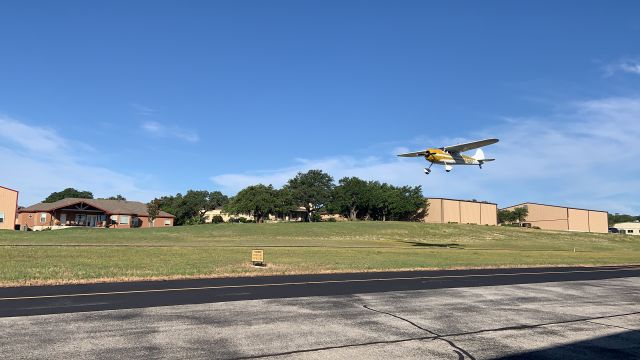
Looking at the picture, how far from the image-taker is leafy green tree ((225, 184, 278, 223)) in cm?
10238

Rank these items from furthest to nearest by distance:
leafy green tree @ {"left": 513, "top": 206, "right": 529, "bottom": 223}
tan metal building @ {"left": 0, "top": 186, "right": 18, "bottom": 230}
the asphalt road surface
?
leafy green tree @ {"left": 513, "top": 206, "right": 529, "bottom": 223} < tan metal building @ {"left": 0, "top": 186, "right": 18, "bottom": 230} < the asphalt road surface

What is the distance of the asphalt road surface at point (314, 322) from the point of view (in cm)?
791

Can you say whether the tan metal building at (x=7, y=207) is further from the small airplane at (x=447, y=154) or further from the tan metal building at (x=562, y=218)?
the tan metal building at (x=562, y=218)

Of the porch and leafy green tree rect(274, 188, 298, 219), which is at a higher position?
leafy green tree rect(274, 188, 298, 219)

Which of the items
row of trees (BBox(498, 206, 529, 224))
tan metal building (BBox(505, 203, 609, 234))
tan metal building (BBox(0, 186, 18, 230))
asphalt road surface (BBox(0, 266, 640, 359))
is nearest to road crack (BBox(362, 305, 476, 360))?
asphalt road surface (BBox(0, 266, 640, 359))

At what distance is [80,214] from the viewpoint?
290ft

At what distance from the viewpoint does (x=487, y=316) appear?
1126 cm

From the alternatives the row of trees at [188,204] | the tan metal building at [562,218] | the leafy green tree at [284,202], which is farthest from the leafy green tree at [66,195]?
the tan metal building at [562,218]

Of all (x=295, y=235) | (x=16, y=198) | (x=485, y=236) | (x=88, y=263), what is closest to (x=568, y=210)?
(x=485, y=236)

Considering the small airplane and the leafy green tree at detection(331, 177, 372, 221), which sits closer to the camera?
the small airplane

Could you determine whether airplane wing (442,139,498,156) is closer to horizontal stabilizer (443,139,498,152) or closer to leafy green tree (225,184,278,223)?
horizontal stabilizer (443,139,498,152)

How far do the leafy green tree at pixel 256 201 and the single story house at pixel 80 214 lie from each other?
707 inches

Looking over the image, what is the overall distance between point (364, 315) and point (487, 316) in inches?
107

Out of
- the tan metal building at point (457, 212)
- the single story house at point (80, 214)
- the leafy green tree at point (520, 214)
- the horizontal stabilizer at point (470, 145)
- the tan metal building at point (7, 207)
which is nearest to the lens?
the horizontal stabilizer at point (470, 145)
